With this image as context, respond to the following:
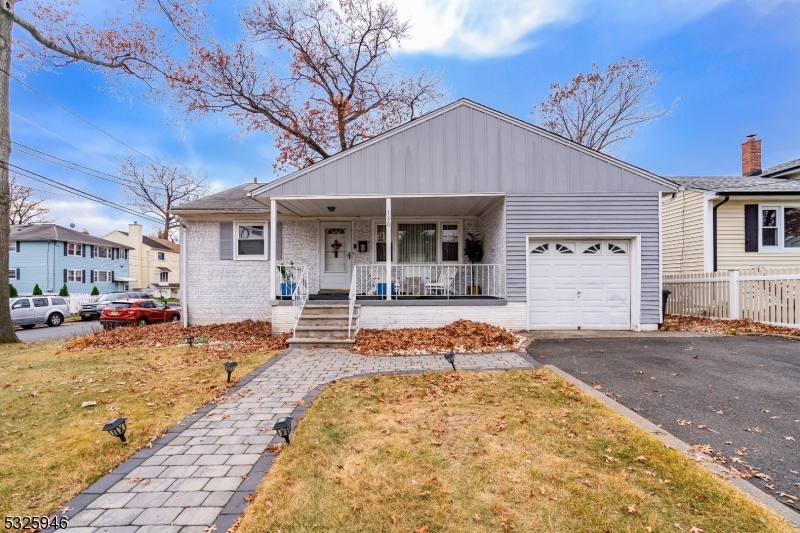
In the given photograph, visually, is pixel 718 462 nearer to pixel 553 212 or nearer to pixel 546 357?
pixel 546 357

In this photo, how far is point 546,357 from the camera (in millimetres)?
6836

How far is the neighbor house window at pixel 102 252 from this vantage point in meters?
32.8

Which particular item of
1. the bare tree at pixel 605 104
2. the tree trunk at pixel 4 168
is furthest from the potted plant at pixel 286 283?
the bare tree at pixel 605 104

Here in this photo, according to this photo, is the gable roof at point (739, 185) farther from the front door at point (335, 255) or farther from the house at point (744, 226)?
the front door at point (335, 255)

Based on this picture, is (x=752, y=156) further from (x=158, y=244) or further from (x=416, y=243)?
(x=158, y=244)

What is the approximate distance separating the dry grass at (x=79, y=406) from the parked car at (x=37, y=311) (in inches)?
495

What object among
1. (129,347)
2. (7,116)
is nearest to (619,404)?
(129,347)

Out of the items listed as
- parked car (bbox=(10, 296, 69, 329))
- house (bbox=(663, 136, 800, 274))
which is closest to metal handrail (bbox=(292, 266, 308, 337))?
house (bbox=(663, 136, 800, 274))

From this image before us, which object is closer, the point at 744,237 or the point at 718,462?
the point at 718,462

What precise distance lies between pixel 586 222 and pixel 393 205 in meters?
5.32

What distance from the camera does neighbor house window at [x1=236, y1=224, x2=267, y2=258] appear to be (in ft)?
38.8

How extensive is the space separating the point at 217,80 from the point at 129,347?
1376cm

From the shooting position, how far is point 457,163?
9414mm

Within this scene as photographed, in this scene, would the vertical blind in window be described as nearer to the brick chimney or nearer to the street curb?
the street curb
